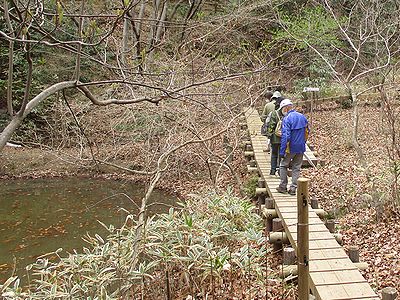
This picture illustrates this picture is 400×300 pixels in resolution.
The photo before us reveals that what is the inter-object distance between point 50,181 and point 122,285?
10414 mm

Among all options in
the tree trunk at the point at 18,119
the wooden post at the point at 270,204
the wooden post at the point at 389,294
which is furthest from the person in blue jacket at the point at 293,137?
the tree trunk at the point at 18,119

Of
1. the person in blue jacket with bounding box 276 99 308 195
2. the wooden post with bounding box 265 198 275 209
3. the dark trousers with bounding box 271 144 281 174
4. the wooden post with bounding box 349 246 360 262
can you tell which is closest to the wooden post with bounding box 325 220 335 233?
the wooden post with bounding box 349 246 360 262

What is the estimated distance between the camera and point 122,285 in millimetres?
4664

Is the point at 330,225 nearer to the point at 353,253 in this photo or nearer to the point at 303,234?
the point at 353,253

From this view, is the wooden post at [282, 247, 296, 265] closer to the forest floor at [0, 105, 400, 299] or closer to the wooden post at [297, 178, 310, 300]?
the forest floor at [0, 105, 400, 299]

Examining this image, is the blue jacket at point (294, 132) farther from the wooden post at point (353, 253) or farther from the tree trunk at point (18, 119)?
the tree trunk at point (18, 119)

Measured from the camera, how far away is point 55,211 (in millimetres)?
11336

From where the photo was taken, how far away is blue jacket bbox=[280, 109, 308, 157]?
22.2ft

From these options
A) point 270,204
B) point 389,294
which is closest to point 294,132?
point 270,204

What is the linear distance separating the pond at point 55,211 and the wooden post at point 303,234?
416 centimetres

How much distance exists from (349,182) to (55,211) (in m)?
7.45

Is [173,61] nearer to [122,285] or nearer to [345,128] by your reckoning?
[345,128]

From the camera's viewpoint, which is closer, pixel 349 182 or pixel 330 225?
pixel 330 225

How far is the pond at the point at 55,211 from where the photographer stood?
8.86 m
